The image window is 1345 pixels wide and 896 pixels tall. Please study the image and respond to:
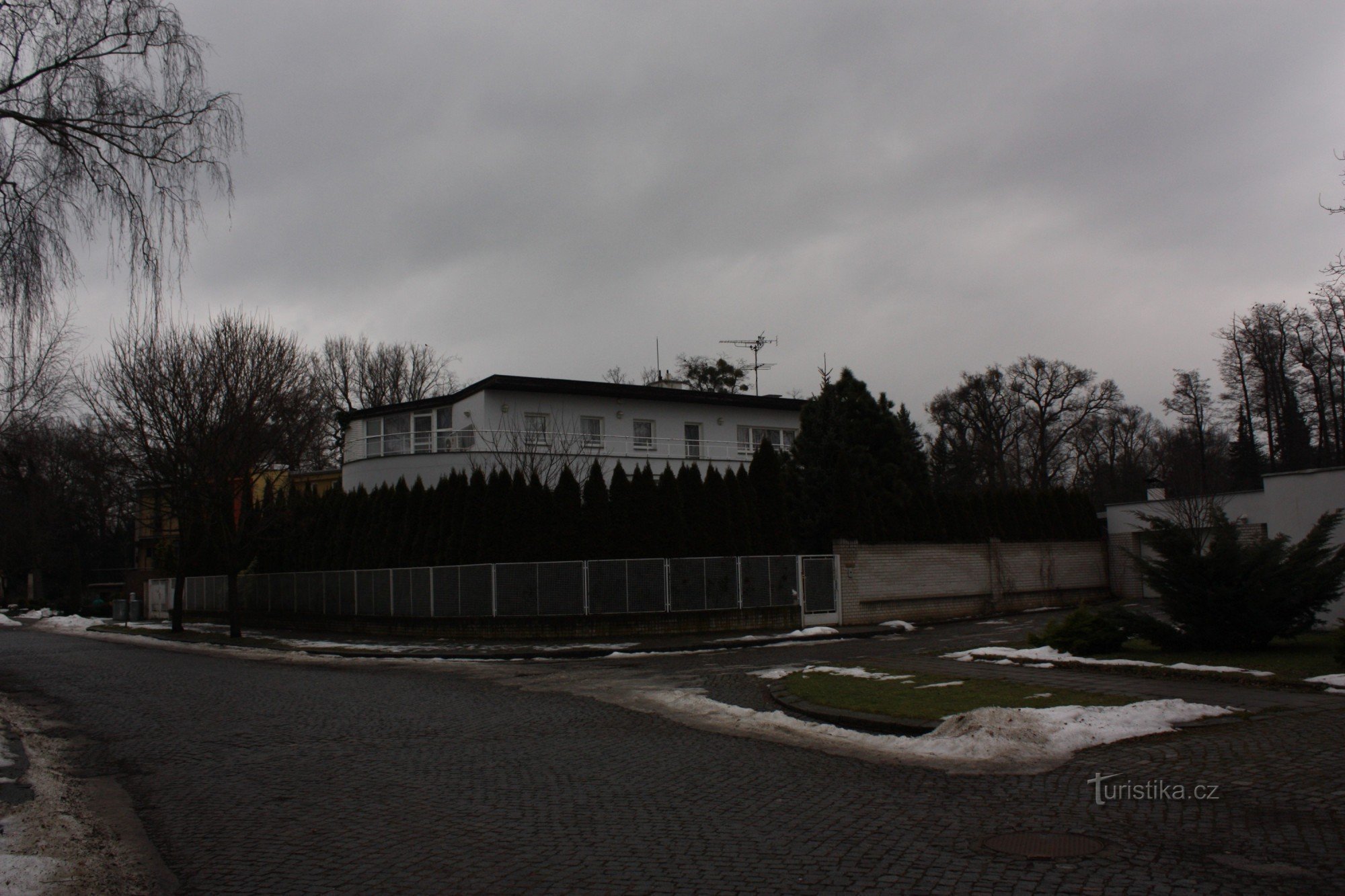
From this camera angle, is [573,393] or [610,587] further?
[573,393]

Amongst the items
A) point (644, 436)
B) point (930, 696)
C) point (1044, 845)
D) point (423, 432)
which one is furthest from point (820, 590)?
point (1044, 845)

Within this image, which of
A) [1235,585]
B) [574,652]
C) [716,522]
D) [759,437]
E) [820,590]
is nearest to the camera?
[1235,585]

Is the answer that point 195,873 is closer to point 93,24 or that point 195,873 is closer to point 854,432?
point 93,24

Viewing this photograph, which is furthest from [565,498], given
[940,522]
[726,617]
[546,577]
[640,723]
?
[640,723]

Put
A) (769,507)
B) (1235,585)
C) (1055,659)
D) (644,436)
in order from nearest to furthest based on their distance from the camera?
(1235,585)
(1055,659)
(769,507)
(644,436)

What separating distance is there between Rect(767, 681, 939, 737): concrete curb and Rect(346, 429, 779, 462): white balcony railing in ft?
79.7

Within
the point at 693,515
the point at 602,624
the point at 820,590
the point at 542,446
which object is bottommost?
the point at 602,624

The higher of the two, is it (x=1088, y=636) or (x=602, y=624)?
(x=1088, y=636)

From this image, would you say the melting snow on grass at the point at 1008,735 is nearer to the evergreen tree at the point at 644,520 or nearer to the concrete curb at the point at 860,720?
the concrete curb at the point at 860,720

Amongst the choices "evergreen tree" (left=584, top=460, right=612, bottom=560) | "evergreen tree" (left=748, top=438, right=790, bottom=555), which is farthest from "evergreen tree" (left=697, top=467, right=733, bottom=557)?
"evergreen tree" (left=584, top=460, right=612, bottom=560)

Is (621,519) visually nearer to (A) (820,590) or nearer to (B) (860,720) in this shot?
(A) (820,590)

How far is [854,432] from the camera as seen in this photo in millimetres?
36344

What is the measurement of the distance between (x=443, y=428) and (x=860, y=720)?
106ft

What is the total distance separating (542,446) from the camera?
3697cm
